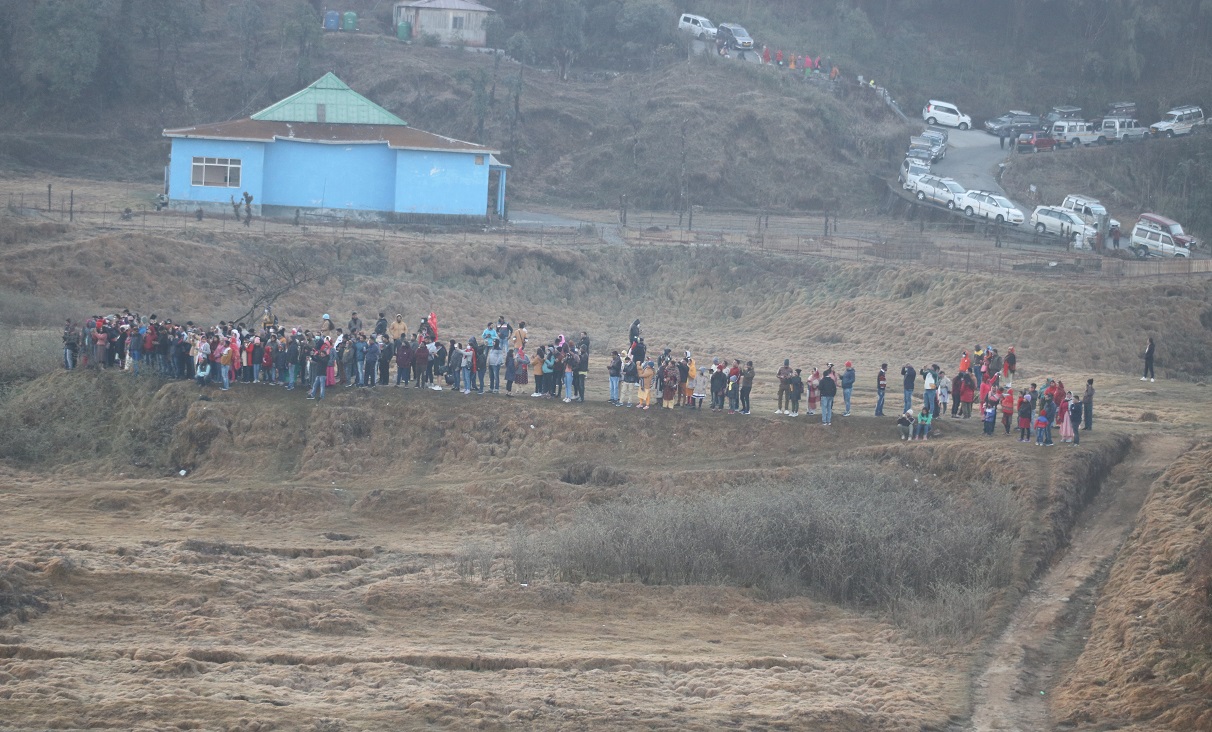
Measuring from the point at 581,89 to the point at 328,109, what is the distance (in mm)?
19163

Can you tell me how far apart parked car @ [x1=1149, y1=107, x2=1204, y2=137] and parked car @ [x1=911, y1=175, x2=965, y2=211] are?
57.1 ft

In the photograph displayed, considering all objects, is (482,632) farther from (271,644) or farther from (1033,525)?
(1033,525)

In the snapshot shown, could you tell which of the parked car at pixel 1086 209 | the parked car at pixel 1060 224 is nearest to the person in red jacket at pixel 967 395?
the parked car at pixel 1060 224

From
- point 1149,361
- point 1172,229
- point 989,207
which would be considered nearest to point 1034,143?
point 989,207

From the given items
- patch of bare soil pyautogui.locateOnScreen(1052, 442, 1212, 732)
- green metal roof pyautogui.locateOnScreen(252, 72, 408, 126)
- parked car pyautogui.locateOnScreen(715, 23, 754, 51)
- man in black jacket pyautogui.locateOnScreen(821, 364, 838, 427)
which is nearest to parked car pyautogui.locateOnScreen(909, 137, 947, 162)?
parked car pyautogui.locateOnScreen(715, 23, 754, 51)

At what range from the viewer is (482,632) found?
19594 millimetres

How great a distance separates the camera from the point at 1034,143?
207 ft

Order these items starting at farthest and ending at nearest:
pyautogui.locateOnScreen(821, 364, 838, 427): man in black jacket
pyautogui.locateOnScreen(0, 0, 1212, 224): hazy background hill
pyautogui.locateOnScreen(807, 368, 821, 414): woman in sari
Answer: pyautogui.locateOnScreen(0, 0, 1212, 224): hazy background hill, pyautogui.locateOnScreen(807, 368, 821, 414): woman in sari, pyautogui.locateOnScreen(821, 364, 838, 427): man in black jacket

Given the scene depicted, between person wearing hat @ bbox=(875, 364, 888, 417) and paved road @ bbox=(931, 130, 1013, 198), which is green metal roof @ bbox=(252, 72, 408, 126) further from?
person wearing hat @ bbox=(875, 364, 888, 417)

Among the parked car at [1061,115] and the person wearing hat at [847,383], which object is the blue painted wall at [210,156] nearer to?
the person wearing hat at [847,383]

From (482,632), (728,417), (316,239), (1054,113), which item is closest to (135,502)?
(482,632)

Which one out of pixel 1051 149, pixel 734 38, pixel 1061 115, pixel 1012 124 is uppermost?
pixel 734 38

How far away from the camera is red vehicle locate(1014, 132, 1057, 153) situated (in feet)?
207

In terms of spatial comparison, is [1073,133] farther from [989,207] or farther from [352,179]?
[352,179]
